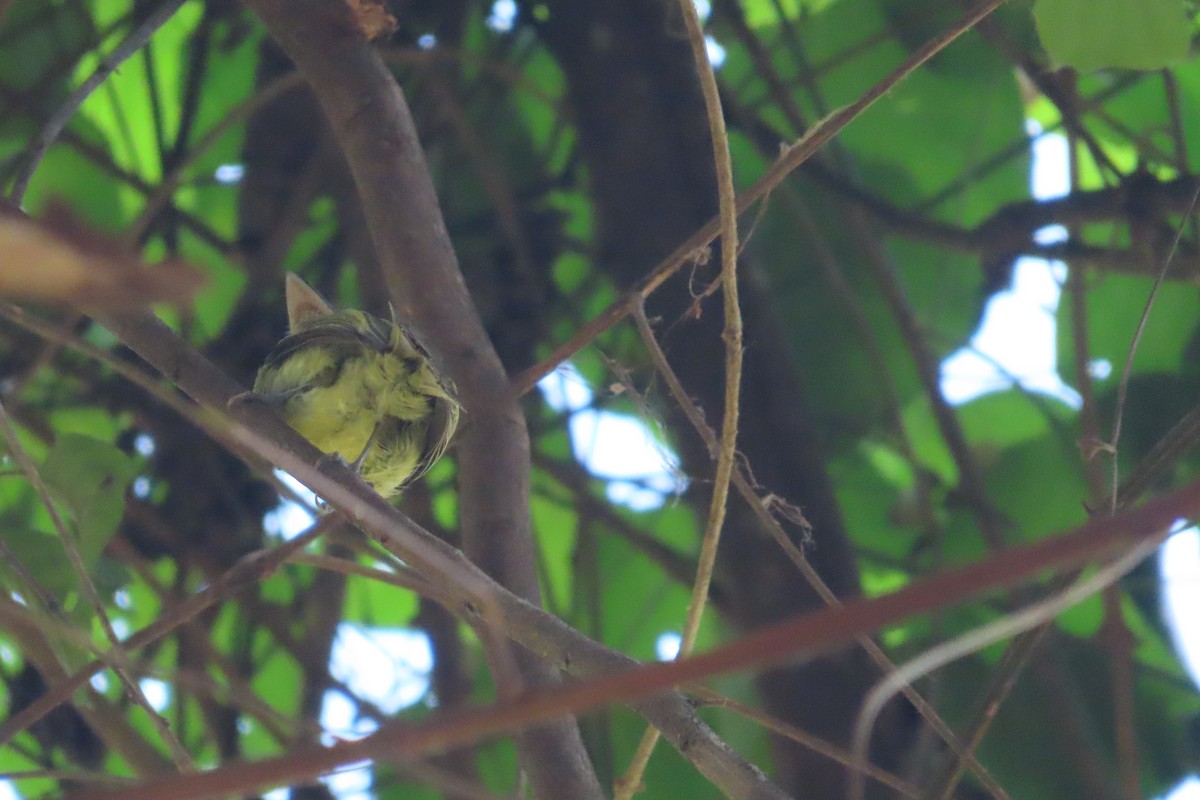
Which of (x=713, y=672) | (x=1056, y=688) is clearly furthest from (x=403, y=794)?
(x=713, y=672)

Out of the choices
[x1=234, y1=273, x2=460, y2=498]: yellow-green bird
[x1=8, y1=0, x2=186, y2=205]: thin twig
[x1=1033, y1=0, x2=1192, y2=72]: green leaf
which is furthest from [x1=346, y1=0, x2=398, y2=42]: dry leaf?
[x1=1033, y1=0, x2=1192, y2=72]: green leaf

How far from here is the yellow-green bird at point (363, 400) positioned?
2.51 m

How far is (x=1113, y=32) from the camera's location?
1661 millimetres

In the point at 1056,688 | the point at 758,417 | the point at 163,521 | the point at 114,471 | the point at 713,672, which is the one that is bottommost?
the point at 713,672

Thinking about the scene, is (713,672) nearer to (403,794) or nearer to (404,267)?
(404,267)

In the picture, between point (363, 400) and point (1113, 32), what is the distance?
151cm

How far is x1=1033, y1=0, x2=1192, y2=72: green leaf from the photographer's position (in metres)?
1.65

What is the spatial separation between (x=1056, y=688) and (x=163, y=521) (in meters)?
2.03

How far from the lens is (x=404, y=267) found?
2.09 metres

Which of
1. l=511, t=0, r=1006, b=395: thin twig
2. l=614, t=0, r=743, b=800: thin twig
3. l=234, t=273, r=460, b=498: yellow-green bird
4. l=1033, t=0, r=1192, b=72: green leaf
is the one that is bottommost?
l=614, t=0, r=743, b=800: thin twig

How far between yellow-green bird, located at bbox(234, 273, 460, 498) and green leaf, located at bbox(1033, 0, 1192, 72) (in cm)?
127

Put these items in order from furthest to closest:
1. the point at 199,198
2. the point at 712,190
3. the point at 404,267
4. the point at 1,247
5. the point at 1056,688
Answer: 1. the point at 199,198
2. the point at 712,190
3. the point at 1056,688
4. the point at 404,267
5. the point at 1,247

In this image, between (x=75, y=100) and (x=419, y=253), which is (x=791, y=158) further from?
(x=75, y=100)

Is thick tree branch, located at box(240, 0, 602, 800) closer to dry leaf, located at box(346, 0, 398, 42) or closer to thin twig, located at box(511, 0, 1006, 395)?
dry leaf, located at box(346, 0, 398, 42)
